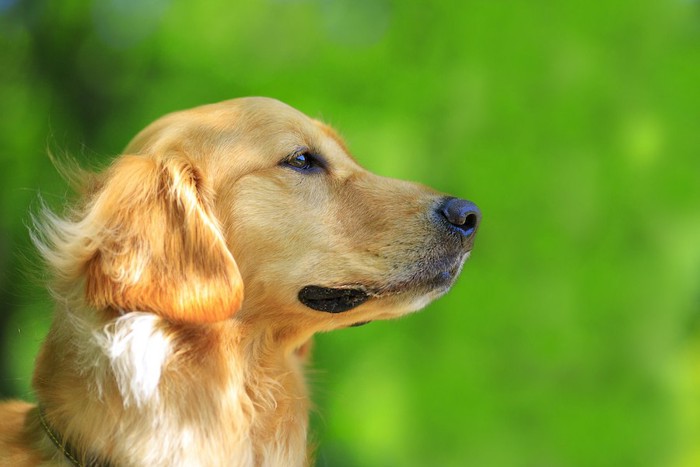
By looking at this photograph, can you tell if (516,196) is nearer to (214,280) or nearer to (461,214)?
(461,214)

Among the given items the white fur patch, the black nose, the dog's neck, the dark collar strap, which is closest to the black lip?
the dog's neck

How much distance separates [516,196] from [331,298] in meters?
2.31

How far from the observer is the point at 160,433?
7.36ft

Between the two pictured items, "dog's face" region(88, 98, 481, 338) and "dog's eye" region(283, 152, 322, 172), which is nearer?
"dog's face" region(88, 98, 481, 338)

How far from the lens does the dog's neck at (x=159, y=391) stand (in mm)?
2197

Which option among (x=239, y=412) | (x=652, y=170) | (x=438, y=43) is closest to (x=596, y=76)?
(x=652, y=170)

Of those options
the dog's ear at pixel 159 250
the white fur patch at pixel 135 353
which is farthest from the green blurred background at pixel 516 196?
the white fur patch at pixel 135 353


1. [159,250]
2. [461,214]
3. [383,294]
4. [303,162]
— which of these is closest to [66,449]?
[159,250]

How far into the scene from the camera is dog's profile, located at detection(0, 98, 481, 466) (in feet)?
7.29

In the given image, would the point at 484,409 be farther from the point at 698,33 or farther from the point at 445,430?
the point at 698,33

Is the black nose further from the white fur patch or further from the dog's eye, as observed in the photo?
the white fur patch

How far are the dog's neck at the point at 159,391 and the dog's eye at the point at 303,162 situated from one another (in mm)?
592

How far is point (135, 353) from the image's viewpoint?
7.11 feet

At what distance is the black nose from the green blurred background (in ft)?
6.16
